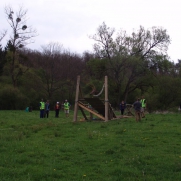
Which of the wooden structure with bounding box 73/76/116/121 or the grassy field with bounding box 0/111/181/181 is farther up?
the wooden structure with bounding box 73/76/116/121

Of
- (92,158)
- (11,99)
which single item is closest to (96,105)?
(92,158)

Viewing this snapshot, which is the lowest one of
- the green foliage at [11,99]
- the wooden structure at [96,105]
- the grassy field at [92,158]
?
the grassy field at [92,158]

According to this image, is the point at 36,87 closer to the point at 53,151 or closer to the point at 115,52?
the point at 115,52

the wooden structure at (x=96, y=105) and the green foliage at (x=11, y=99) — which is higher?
the green foliage at (x=11, y=99)

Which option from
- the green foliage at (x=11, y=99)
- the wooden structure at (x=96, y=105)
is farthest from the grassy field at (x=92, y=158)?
the green foliage at (x=11, y=99)

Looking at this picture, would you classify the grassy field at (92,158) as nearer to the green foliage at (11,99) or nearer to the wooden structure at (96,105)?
the wooden structure at (96,105)

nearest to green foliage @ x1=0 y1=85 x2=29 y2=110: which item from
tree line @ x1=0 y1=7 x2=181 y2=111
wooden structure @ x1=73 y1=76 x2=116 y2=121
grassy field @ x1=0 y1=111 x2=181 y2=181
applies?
tree line @ x1=0 y1=7 x2=181 y2=111

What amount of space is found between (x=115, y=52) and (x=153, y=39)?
24.3 feet

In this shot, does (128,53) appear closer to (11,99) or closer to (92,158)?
(11,99)

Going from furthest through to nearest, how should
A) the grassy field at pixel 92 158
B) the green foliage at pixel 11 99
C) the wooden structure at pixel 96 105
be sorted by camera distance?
the green foliage at pixel 11 99, the wooden structure at pixel 96 105, the grassy field at pixel 92 158

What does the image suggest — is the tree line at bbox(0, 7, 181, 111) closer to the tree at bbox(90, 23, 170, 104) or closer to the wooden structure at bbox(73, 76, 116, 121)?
the tree at bbox(90, 23, 170, 104)

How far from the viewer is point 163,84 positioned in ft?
136

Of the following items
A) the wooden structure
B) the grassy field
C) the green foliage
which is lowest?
the grassy field

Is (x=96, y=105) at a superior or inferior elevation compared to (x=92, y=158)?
superior
